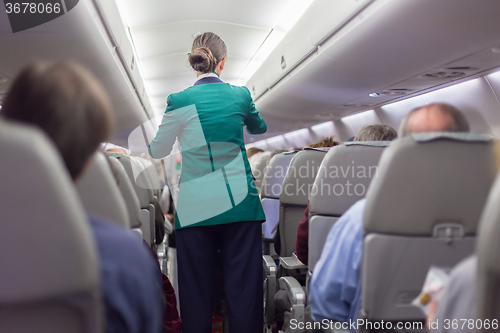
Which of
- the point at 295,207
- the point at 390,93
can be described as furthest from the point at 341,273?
the point at 390,93

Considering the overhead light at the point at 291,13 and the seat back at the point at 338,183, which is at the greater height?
the overhead light at the point at 291,13

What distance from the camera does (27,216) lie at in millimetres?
638

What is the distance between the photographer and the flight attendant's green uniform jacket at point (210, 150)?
1.70 meters

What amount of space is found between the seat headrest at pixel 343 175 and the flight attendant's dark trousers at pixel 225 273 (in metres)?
0.48

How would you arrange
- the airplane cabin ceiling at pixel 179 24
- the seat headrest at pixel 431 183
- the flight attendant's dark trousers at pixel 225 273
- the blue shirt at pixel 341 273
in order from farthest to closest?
the airplane cabin ceiling at pixel 179 24 < the flight attendant's dark trousers at pixel 225 273 < the blue shirt at pixel 341 273 < the seat headrest at pixel 431 183

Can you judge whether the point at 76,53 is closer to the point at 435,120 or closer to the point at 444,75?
the point at 435,120

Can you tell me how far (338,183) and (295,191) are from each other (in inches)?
37.5

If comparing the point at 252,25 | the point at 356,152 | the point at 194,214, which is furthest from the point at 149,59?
the point at 356,152

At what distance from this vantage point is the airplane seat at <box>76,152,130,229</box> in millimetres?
693

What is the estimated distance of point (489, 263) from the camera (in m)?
0.72

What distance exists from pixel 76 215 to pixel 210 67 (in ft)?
4.27

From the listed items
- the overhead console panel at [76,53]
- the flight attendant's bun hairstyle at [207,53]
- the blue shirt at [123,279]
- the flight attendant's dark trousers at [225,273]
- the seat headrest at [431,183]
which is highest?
the flight attendant's bun hairstyle at [207,53]

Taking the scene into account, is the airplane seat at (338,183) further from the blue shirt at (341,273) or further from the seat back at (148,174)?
the seat back at (148,174)

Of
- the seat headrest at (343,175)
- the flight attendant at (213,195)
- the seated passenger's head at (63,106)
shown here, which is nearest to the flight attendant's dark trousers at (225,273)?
the flight attendant at (213,195)
